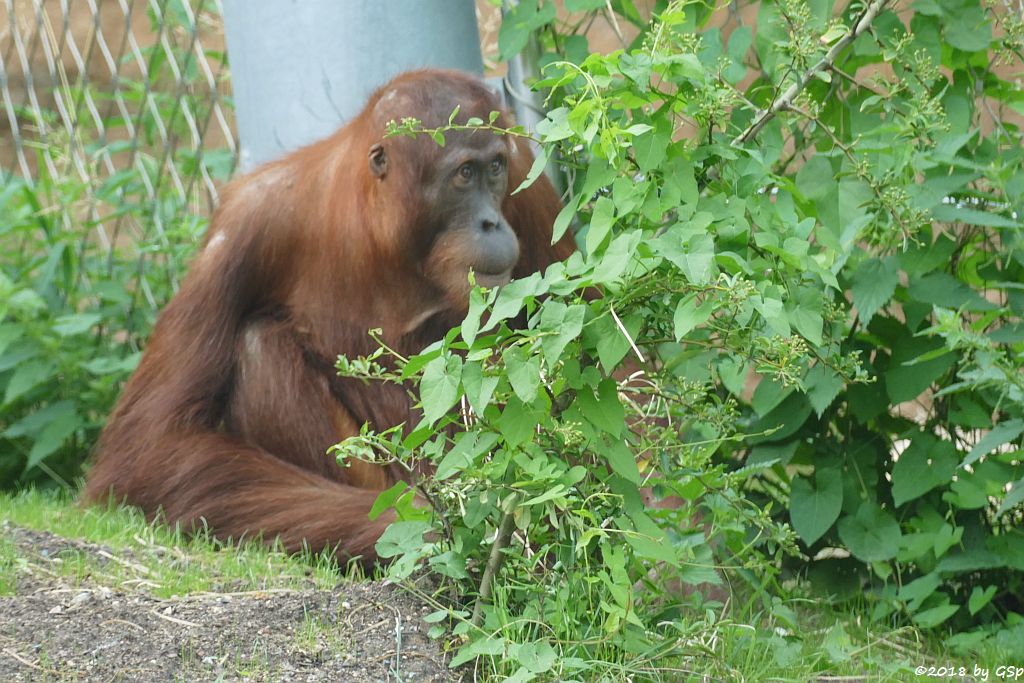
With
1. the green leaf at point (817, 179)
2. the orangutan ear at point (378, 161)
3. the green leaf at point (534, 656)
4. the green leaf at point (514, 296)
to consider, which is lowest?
the green leaf at point (534, 656)

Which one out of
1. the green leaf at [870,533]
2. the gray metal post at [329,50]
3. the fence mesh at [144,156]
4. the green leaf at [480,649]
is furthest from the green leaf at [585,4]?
the fence mesh at [144,156]

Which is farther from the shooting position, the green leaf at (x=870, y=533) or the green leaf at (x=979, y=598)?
the green leaf at (x=870, y=533)

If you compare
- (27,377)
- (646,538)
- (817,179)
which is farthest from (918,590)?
(27,377)

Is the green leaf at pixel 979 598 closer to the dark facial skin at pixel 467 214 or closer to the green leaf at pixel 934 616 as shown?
the green leaf at pixel 934 616

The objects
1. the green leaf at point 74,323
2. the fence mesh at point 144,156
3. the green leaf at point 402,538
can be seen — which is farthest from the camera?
the fence mesh at point 144,156

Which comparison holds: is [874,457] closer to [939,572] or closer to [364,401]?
[939,572]

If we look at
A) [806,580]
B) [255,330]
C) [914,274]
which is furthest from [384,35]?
[806,580]

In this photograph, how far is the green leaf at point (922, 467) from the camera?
3227mm

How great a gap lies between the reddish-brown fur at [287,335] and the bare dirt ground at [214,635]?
723 millimetres

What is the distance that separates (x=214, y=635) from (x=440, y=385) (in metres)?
0.65

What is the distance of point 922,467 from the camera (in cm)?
327

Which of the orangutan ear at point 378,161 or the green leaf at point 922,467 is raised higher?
the orangutan ear at point 378,161

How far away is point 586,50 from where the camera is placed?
11.6 ft

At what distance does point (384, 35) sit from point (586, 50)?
539 mm
